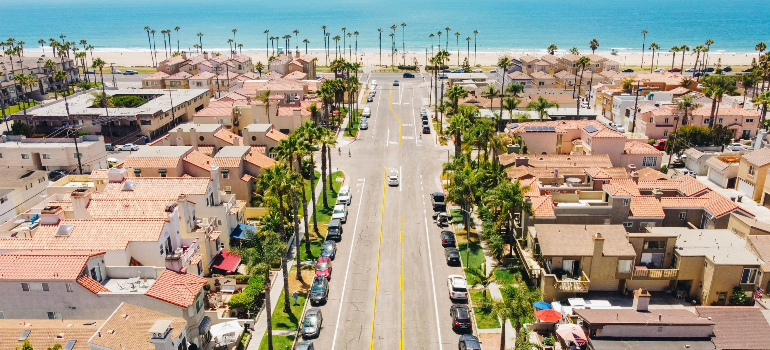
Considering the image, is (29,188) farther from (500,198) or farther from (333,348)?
(500,198)

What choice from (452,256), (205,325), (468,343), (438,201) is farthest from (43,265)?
(438,201)

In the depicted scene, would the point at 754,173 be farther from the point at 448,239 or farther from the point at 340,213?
the point at 340,213

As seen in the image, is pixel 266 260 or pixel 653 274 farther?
pixel 653 274

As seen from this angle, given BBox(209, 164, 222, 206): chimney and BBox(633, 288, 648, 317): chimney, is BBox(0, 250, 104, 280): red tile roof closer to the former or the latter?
BBox(209, 164, 222, 206): chimney

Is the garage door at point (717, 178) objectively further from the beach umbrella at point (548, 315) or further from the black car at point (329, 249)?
the black car at point (329, 249)

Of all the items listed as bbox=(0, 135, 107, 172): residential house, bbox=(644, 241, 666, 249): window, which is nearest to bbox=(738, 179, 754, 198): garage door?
bbox=(644, 241, 666, 249): window

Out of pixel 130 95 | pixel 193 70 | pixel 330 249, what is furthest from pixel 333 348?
pixel 193 70

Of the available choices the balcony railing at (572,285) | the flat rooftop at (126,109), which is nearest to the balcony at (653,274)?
the balcony railing at (572,285)
